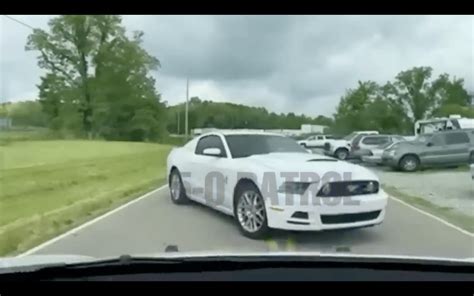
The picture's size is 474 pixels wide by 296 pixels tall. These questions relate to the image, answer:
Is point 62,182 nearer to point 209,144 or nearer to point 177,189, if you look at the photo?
point 177,189

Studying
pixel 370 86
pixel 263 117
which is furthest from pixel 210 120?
pixel 370 86

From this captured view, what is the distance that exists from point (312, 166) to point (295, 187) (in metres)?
0.48

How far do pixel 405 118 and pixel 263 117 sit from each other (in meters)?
18.5

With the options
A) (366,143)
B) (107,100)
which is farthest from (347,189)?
(366,143)

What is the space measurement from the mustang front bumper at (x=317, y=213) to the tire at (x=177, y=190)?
3892 mm

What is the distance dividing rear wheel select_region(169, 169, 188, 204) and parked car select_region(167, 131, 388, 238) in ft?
5.48

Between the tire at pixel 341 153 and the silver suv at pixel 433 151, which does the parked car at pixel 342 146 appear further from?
the silver suv at pixel 433 151

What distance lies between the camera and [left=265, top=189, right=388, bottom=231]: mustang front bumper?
7.11m

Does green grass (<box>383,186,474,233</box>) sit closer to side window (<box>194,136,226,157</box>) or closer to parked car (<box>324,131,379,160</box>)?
side window (<box>194,136,226,157</box>)

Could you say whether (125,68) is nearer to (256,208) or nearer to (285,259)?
(256,208)

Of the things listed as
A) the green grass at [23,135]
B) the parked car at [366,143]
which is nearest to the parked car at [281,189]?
the green grass at [23,135]

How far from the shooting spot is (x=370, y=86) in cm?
1856

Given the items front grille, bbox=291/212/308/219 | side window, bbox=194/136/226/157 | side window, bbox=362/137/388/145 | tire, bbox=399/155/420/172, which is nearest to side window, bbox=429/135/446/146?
tire, bbox=399/155/420/172

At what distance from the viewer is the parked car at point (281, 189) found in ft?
23.4
